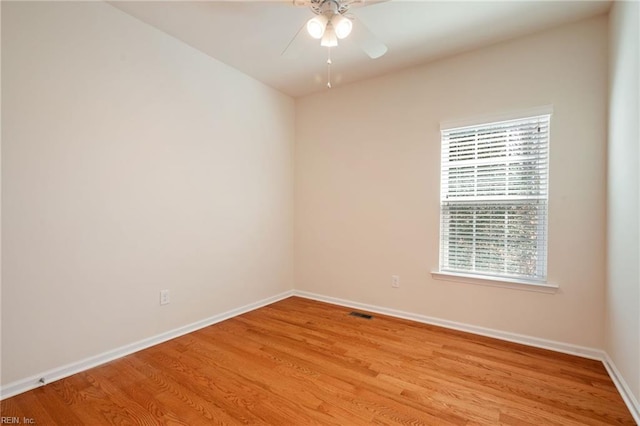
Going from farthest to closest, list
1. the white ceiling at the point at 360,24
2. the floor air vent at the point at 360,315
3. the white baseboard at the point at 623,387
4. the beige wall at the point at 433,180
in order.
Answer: the floor air vent at the point at 360,315, the beige wall at the point at 433,180, the white ceiling at the point at 360,24, the white baseboard at the point at 623,387

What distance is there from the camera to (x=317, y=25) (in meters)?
1.85

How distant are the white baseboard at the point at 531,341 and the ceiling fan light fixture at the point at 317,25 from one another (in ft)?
8.85

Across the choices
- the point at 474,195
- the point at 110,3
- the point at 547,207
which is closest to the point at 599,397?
the point at 547,207

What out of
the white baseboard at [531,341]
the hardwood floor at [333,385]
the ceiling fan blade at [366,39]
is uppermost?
the ceiling fan blade at [366,39]

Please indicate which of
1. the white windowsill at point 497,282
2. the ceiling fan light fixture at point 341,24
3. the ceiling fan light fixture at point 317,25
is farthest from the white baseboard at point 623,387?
the ceiling fan light fixture at point 317,25

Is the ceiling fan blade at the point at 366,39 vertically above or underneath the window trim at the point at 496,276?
above

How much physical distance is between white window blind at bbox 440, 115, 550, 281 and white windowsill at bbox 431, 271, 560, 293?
0.06 metres

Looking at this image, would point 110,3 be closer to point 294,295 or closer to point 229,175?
point 229,175

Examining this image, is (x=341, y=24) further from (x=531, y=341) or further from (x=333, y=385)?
(x=531, y=341)

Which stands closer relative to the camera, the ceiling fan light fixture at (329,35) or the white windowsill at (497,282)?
the ceiling fan light fixture at (329,35)

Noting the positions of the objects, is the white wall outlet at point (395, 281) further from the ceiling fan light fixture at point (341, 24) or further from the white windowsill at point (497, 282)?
the ceiling fan light fixture at point (341, 24)

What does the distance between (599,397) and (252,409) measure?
2.09 m

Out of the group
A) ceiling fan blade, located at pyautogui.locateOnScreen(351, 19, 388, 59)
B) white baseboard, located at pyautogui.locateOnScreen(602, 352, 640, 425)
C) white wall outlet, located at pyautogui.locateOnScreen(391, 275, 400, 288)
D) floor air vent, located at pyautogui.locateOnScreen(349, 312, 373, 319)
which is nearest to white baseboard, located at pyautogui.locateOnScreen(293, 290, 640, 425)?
white baseboard, located at pyautogui.locateOnScreen(602, 352, 640, 425)

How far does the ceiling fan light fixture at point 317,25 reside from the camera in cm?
184
